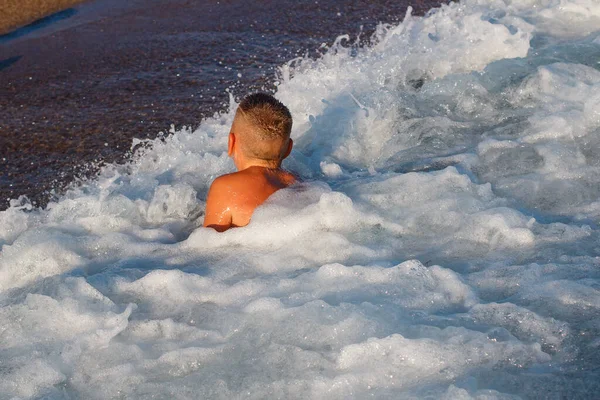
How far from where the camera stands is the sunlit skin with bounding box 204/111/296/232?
3576 millimetres

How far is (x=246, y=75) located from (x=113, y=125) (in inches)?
52.3

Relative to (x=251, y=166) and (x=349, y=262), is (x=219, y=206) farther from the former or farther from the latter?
(x=349, y=262)

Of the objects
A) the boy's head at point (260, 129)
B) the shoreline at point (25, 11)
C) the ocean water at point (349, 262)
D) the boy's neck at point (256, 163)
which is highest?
the shoreline at point (25, 11)

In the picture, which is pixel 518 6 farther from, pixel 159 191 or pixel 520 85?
pixel 159 191

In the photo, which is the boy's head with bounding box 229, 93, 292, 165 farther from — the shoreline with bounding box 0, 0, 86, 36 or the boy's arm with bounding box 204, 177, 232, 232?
the shoreline with bounding box 0, 0, 86, 36

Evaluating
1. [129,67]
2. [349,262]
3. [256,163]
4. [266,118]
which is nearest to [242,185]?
[256,163]

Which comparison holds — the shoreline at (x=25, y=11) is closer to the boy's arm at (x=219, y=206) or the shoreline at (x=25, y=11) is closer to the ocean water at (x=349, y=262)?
the ocean water at (x=349, y=262)

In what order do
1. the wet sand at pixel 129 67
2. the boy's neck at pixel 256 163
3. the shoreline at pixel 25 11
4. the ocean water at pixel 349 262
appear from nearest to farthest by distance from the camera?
the ocean water at pixel 349 262, the boy's neck at pixel 256 163, the wet sand at pixel 129 67, the shoreline at pixel 25 11

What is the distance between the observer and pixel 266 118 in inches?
145

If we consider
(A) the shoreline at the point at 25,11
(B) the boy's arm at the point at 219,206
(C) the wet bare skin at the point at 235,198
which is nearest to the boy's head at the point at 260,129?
(C) the wet bare skin at the point at 235,198

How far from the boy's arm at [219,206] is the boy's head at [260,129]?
238 millimetres

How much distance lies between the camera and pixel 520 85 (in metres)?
5.07

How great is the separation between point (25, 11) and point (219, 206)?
5294 mm

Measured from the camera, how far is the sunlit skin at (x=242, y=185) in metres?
3.58
